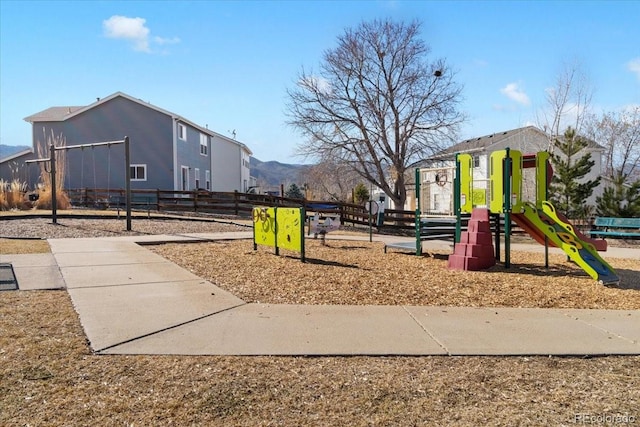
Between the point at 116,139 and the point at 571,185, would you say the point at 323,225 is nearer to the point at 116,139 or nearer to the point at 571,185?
the point at 571,185

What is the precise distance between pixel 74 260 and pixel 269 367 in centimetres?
708

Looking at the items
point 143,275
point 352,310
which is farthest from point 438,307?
point 143,275

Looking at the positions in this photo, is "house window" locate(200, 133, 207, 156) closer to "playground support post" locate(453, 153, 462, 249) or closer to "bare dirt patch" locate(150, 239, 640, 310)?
"bare dirt patch" locate(150, 239, 640, 310)

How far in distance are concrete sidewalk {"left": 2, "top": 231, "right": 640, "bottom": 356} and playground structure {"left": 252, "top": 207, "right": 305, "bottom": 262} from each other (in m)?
2.69

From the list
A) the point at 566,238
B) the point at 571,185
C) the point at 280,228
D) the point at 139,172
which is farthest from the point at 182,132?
the point at 566,238

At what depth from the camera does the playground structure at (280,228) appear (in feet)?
33.7

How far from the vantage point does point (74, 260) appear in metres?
9.88

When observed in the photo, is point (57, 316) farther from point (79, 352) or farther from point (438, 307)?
point (438, 307)

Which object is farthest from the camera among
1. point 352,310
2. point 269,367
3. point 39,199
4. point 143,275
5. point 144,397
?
point 39,199

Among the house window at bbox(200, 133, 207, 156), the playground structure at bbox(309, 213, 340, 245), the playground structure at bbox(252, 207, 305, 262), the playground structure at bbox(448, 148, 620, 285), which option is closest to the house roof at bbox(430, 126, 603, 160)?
the house window at bbox(200, 133, 207, 156)

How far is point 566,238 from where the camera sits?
9773 millimetres

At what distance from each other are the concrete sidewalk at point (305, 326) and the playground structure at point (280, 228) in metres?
2.69

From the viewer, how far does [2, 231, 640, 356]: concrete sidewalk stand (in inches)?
191

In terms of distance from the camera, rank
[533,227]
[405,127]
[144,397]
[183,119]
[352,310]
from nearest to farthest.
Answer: [144,397] < [352,310] < [533,227] < [405,127] < [183,119]
